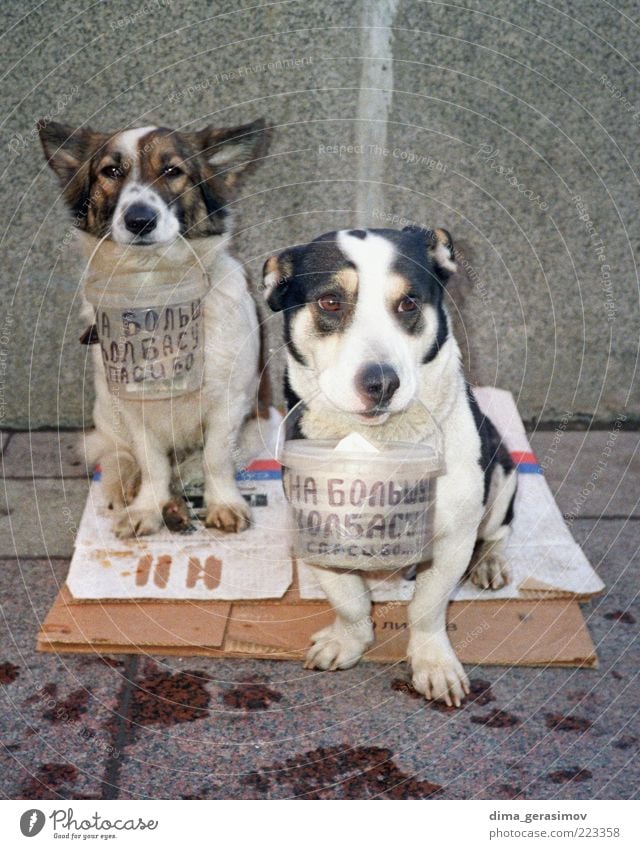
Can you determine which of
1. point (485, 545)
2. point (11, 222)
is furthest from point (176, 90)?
point (485, 545)

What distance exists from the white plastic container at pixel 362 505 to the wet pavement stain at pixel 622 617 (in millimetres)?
885

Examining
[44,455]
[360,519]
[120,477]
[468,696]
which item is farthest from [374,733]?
[44,455]

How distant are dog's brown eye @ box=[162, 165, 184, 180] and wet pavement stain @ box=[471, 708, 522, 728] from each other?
1.96m

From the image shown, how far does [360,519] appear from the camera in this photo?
2.57 m

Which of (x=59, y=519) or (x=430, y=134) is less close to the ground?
(x=430, y=134)

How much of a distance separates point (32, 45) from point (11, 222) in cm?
74

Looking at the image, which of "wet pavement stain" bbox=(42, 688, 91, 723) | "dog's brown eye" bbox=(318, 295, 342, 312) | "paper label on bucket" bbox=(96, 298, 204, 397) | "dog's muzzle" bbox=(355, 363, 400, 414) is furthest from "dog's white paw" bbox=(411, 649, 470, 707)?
"paper label on bucket" bbox=(96, 298, 204, 397)

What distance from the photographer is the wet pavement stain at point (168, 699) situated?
2.83m

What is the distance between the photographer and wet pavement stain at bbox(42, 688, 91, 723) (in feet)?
9.23

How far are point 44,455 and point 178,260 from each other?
1.42 m

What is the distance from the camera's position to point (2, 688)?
115 inches

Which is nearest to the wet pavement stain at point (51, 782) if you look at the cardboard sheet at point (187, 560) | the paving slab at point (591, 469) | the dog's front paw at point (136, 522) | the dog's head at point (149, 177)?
the cardboard sheet at point (187, 560)

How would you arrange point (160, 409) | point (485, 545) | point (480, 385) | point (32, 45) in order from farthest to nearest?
point (480, 385), point (32, 45), point (160, 409), point (485, 545)

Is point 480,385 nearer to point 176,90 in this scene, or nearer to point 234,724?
point 176,90
